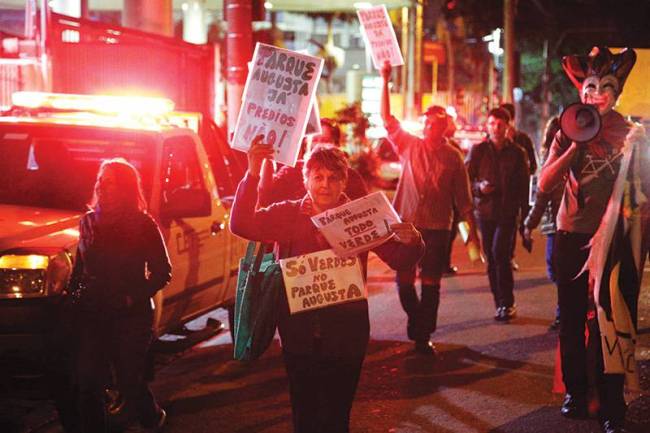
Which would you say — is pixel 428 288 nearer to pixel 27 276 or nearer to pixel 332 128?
pixel 332 128

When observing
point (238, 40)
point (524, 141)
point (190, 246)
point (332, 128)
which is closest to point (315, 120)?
point (332, 128)

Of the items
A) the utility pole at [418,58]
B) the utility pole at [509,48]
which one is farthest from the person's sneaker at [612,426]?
the utility pole at [418,58]

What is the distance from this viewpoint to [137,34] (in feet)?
37.4

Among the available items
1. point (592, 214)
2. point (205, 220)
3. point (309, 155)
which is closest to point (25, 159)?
point (205, 220)

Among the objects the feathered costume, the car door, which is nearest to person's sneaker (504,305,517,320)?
the car door

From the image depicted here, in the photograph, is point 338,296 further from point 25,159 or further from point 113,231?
point 25,159

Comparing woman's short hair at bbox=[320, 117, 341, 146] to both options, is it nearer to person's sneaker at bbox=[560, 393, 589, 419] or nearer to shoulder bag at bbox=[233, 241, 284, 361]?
person's sneaker at bbox=[560, 393, 589, 419]

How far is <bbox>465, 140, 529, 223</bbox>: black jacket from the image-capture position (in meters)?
9.77

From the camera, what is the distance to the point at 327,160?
4.62 m

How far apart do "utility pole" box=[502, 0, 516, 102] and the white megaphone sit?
65.5 ft

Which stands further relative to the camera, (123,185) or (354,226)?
(123,185)

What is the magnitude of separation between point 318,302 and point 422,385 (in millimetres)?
3039

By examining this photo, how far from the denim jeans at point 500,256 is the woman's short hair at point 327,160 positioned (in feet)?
17.2

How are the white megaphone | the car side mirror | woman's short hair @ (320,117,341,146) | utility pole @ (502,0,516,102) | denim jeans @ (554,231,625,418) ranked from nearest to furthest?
1. the white megaphone
2. denim jeans @ (554,231,625,418)
3. the car side mirror
4. woman's short hair @ (320,117,341,146)
5. utility pole @ (502,0,516,102)
